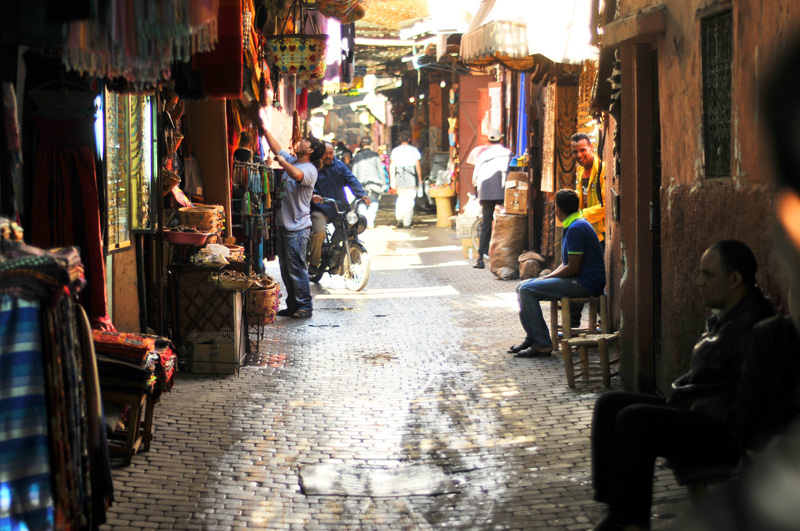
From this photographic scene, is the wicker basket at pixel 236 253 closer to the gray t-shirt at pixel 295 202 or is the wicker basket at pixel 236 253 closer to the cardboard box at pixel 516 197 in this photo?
the gray t-shirt at pixel 295 202

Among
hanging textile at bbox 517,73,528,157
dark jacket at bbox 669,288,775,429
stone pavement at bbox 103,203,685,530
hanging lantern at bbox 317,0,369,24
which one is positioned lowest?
stone pavement at bbox 103,203,685,530

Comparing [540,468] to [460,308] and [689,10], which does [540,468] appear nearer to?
[689,10]

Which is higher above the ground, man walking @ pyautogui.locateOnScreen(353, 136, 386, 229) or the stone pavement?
man walking @ pyautogui.locateOnScreen(353, 136, 386, 229)

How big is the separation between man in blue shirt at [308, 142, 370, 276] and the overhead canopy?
228 centimetres

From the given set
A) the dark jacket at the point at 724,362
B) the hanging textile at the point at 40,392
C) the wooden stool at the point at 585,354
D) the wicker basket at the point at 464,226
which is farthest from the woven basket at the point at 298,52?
the wicker basket at the point at 464,226

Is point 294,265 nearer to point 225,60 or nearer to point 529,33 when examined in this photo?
point 529,33

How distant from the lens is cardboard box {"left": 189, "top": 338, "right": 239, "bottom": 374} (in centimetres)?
754

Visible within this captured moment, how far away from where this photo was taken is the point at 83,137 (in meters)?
5.14

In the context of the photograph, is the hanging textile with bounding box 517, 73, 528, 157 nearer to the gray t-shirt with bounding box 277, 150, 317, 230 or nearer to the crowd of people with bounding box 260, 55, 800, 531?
the gray t-shirt with bounding box 277, 150, 317, 230

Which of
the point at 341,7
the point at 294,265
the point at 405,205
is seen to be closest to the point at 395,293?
the point at 294,265

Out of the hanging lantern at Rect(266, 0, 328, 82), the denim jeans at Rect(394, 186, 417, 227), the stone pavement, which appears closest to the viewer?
the stone pavement

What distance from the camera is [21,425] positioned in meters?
3.32

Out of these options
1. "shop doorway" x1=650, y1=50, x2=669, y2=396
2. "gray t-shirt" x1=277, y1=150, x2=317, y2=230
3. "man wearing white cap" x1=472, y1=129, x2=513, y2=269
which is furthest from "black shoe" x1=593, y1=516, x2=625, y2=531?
"man wearing white cap" x1=472, y1=129, x2=513, y2=269

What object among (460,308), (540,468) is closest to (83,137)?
(540,468)
